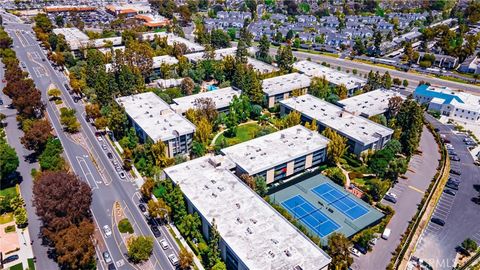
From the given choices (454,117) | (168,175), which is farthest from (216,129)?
(454,117)

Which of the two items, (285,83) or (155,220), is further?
(285,83)

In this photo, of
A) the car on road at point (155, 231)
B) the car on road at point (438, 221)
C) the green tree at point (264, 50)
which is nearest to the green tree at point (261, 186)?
the car on road at point (155, 231)

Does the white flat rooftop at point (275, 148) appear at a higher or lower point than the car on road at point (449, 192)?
higher

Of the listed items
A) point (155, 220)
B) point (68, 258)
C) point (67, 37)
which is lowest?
point (155, 220)

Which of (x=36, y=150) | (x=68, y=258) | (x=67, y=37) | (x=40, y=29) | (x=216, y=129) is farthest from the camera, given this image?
(x=40, y=29)

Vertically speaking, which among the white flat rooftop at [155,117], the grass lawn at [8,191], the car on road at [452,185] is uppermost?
the white flat rooftop at [155,117]

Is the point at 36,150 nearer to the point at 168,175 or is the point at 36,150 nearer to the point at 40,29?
the point at 168,175

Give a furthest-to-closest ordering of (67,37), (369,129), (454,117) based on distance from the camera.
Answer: (67,37), (454,117), (369,129)

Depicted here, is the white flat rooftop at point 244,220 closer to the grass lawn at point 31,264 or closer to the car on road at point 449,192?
the grass lawn at point 31,264

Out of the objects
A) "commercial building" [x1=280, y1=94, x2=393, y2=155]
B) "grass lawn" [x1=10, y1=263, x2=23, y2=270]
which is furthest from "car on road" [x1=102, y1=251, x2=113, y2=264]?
"commercial building" [x1=280, y1=94, x2=393, y2=155]
